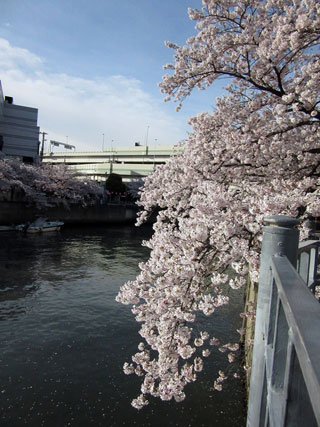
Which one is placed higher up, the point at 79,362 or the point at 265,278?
the point at 265,278

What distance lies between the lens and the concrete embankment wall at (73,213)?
36.6 meters

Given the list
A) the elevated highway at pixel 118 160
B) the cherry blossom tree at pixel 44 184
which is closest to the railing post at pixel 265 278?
the cherry blossom tree at pixel 44 184

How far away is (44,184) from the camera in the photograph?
41.6 metres

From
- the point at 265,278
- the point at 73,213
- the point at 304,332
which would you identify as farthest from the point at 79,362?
the point at 73,213

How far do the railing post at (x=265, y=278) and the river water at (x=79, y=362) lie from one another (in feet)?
18.7

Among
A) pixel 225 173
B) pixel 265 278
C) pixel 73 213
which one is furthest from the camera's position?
pixel 73 213

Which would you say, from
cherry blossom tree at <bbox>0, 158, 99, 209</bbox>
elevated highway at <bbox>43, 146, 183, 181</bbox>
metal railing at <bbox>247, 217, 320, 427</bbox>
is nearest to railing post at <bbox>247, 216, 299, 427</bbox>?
metal railing at <bbox>247, 217, 320, 427</bbox>

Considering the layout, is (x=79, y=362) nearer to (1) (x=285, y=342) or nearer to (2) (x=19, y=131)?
(1) (x=285, y=342)

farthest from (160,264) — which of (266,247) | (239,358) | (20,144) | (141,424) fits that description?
(20,144)

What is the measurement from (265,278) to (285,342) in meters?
0.60

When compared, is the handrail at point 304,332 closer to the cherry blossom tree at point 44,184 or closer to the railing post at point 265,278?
the railing post at point 265,278

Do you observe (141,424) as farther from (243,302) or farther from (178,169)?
(243,302)

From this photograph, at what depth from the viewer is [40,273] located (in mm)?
17453

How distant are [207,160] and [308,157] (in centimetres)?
251
